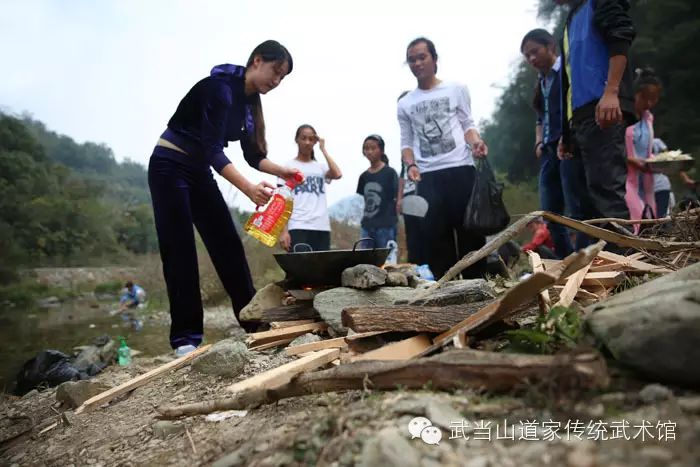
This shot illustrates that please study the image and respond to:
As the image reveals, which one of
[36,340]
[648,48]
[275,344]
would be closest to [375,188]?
[275,344]

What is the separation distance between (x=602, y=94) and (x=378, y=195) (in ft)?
10.4

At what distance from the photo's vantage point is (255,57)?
2875mm

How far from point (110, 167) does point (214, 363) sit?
9815cm

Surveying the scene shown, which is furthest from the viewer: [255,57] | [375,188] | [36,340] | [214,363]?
[36,340]

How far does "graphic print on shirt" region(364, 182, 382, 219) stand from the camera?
5.55 metres

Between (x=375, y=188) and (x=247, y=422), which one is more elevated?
(x=375, y=188)

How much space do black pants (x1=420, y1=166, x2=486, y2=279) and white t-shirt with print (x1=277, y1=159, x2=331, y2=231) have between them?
4.50 feet

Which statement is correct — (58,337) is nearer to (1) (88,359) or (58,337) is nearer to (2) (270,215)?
(1) (88,359)

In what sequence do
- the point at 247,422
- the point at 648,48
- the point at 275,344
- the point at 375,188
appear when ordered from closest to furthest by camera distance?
the point at 247,422
the point at 275,344
the point at 375,188
the point at 648,48

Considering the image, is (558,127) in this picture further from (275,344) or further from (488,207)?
(275,344)

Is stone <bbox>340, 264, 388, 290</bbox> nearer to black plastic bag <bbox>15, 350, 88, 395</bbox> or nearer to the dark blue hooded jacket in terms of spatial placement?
the dark blue hooded jacket

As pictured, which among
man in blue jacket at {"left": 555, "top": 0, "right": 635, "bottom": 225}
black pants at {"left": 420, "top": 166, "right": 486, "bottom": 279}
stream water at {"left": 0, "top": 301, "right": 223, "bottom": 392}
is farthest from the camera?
stream water at {"left": 0, "top": 301, "right": 223, "bottom": 392}

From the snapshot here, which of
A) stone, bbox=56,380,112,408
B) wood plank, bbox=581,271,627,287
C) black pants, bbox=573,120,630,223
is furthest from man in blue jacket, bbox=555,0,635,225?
stone, bbox=56,380,112,408

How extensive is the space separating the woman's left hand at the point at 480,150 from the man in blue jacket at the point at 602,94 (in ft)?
2.19
